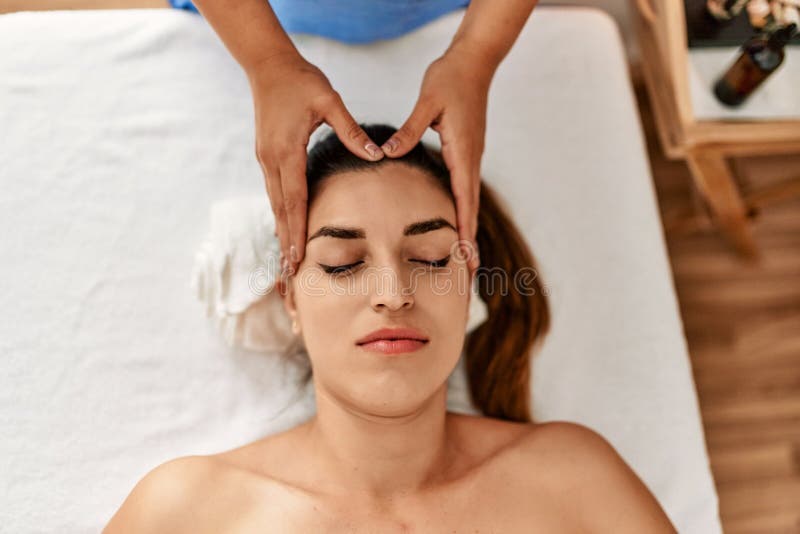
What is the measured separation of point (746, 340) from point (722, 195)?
1.92ft

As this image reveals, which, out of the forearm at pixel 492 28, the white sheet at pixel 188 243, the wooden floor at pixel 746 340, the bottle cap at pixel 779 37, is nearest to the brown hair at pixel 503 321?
the white sheet at pixel 188 243

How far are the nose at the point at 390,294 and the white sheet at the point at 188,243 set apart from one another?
0.45 m

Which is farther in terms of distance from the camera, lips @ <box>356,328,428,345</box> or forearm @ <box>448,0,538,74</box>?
forearm @ <box>448,0,538,74</box>

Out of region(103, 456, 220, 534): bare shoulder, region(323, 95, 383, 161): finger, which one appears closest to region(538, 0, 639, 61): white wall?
region(323, 95, 383, 161): finger

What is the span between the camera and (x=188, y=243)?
1.51m

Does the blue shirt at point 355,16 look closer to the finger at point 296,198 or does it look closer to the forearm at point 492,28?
the forearm at point 492,28

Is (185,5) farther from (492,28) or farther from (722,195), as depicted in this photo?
(722,195)

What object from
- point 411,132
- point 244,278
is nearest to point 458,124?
point 411,132

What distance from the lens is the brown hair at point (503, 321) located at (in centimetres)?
150

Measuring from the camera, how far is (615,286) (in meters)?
1.60

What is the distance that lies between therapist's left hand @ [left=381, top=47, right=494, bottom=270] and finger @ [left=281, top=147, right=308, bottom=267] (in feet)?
0.52

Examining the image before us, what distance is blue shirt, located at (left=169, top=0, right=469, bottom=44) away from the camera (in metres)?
1.55

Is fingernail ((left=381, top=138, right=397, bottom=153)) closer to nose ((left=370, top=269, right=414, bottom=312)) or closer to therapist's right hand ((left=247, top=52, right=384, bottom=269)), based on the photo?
therapist's right hand ((left=247, top=52, right=384, bottom=269))

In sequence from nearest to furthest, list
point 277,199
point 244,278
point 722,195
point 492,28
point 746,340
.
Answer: point 277,199 < point 492,28 < point 244,278 < point 722,195 < point 746,340
